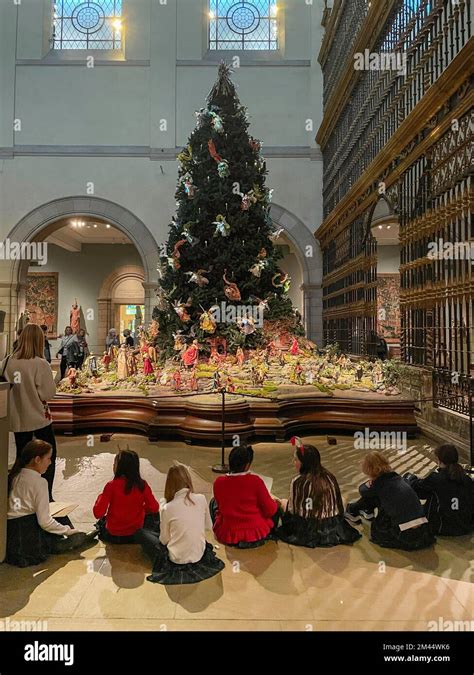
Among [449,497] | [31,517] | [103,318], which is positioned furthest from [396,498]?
[103,318]

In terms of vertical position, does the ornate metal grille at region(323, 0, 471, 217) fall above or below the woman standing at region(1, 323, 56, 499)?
above

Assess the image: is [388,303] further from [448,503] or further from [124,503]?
[124,503]

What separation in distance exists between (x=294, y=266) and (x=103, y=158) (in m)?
8.76

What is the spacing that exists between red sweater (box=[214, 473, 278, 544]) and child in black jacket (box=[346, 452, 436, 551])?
0.68m

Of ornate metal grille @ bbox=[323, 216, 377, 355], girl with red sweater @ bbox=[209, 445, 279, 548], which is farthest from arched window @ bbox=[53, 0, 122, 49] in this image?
girl with red sweater @ bbox=[209, 445, 279, 548]

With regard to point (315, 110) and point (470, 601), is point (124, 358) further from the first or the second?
point (315, 110)

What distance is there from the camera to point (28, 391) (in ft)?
11.2

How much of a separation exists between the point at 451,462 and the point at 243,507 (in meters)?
1.45

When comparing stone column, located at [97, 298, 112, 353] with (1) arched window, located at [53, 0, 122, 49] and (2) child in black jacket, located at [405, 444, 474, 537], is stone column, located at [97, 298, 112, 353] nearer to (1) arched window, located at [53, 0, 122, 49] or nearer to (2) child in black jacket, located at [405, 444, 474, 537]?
(1) arched window, located at [53, 0, 122, 49]

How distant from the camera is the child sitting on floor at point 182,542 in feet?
8.49

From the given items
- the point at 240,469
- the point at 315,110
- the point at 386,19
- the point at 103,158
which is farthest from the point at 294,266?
the point at 240,469

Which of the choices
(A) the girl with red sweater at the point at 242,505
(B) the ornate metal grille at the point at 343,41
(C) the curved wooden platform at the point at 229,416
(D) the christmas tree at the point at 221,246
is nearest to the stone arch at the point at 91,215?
(D) the christmas tree at the point at 221,246

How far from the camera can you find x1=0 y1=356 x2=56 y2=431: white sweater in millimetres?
3398

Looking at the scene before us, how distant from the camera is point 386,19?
786 cm
